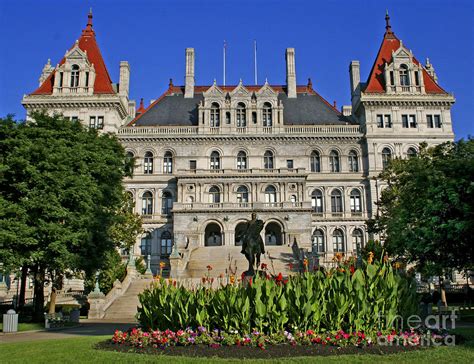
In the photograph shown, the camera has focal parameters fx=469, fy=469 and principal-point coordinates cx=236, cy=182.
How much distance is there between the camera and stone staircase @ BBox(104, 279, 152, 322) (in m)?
26.7

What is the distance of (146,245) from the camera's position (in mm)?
48750

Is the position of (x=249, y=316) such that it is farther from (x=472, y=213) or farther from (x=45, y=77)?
(x=45, y=77)

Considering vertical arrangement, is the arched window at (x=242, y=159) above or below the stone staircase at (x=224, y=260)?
above

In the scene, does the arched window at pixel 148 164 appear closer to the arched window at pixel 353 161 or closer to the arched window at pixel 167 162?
the arched window at pixel 167 162

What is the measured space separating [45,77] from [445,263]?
1985 inches

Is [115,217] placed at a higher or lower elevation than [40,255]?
higher

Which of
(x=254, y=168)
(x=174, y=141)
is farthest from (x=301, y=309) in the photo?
(x=174, y=141)

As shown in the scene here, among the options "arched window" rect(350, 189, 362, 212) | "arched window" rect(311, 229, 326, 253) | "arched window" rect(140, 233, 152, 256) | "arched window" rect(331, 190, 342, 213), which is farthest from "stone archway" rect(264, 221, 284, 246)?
"arched window" rect(140, 233, 152, 256)

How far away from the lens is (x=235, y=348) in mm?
11781

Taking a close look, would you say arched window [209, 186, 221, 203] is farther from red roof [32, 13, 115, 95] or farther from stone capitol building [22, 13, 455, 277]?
red roof [32, 13, 115, 95]

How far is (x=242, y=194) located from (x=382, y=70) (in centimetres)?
2209

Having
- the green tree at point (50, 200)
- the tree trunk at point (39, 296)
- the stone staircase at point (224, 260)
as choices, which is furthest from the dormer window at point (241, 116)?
the tree trunk at point (39, 296)

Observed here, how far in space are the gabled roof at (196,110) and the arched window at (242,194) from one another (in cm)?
972

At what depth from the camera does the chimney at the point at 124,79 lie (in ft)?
185
